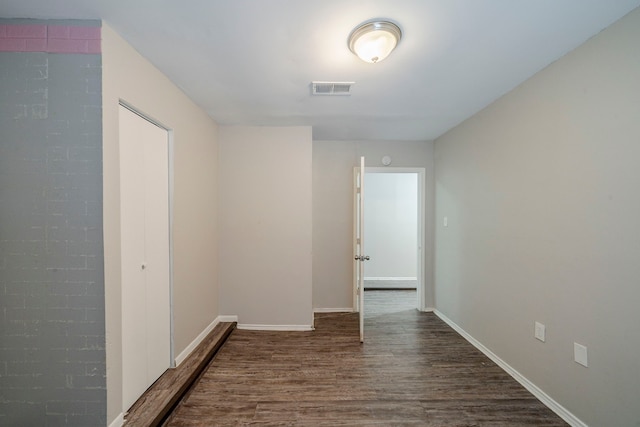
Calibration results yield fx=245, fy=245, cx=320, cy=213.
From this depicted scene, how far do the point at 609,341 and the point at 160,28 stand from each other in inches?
126

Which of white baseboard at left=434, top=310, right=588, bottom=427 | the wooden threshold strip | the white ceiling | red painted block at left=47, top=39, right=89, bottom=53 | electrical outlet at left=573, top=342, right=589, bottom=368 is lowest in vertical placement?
white baseboard at left=434, top=310, right=588, bottom=427

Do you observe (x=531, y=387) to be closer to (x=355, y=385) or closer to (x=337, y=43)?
(x=355, y=385)

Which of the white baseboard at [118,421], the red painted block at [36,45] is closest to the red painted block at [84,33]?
the red painted block at [36,45]

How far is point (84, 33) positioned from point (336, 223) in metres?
2.99

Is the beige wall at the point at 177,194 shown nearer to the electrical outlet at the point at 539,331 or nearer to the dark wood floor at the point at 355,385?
the dark wood floor at the point at 355,385

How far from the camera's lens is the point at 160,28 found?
56.7 inches

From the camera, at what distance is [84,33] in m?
1.40

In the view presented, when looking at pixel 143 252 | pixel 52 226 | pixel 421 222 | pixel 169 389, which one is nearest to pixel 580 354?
pixel 421 222

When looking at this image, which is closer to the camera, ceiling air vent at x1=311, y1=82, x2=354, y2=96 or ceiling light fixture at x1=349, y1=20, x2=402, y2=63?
ceiling light fixture at x1=349, y1=20, x2=402, y2=63

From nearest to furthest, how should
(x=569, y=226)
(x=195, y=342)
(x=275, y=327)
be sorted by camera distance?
(x=569, y=226), (x=195, y=342), (x=275, y=327)

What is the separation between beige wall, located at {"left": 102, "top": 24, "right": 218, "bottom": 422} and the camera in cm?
145

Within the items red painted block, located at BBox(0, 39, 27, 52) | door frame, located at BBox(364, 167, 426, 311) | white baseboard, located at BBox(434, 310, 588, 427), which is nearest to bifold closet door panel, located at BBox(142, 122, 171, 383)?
red painted block, located at BBox(0, 39, 27, 52)

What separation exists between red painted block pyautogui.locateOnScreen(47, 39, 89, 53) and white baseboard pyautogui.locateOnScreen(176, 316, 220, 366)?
2.32 meters

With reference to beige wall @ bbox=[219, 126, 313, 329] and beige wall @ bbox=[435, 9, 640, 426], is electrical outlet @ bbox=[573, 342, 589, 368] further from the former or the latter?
beige wall @ bbox=[219, 126, 313, 329]
